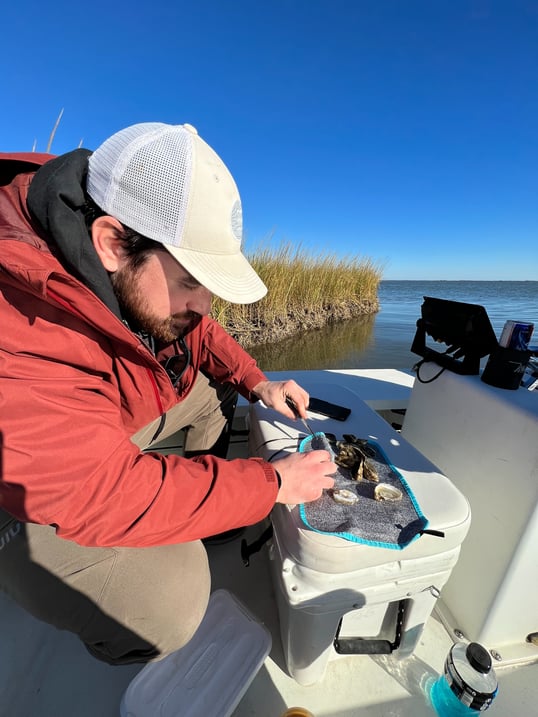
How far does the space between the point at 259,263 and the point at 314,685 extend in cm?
579

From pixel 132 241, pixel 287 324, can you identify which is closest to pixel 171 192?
pixel 132 241

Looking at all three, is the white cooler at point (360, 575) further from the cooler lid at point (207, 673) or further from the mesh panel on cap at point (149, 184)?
the mesh panel on cap at point (149, 184)

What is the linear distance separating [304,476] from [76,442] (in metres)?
0.51

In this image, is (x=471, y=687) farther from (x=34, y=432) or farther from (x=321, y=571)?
(x=34, y=432)

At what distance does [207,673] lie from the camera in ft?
3.03


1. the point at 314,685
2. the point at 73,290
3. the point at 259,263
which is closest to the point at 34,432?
the point at 73,290

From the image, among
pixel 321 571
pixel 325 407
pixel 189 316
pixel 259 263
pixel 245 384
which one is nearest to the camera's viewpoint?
pixel 321 571

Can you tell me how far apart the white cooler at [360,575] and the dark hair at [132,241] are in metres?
0.64

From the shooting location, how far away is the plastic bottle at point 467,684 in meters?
0.79

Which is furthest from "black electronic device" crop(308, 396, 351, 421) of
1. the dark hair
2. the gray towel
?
the dark hair

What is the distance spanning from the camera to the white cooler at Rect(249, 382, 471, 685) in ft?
2.34

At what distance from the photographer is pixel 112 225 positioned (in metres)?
0.75

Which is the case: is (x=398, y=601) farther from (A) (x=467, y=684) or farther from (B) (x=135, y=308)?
(B) (x=135, y=308)

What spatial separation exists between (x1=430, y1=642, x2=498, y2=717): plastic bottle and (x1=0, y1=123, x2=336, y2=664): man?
2.00 ft
